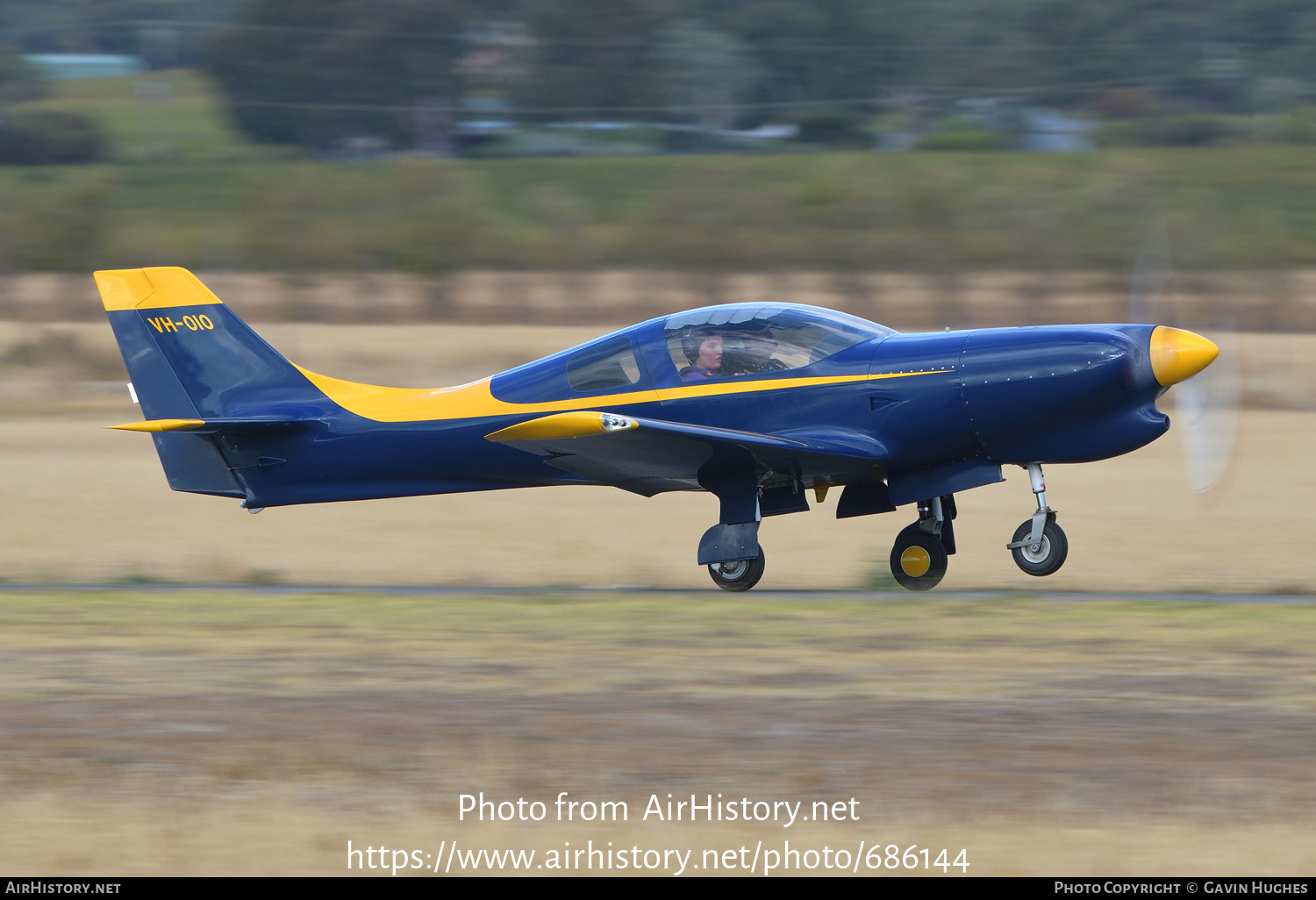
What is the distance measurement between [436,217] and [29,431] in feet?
80.9

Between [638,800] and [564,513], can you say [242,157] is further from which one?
[638,800]

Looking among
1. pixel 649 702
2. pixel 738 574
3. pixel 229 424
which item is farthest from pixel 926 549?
pixel 229 424

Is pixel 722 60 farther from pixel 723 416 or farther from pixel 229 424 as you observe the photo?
pixel 723 416

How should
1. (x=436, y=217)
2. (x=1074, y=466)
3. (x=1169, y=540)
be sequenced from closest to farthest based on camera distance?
1. (x=1169, y=540)
2. (x=1074, y=466)
3. (x=436, y=217)

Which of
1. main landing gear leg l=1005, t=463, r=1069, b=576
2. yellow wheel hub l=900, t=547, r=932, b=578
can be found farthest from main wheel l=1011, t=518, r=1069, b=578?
yellow wheel hub l=900, t=547, r=932, b=578

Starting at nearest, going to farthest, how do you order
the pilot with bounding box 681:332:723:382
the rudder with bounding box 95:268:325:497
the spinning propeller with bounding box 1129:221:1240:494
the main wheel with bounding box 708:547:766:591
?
the spinning propeller with bounding box 1129:221:1240:494 < the pilot with bounding box 681:332:723:382 < the main wheel with bounding box 708:547:766:591 < the rudder with bounding box 95:268:325:497

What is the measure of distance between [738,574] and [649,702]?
12.6 feet

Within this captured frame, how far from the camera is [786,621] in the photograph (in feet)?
32.9

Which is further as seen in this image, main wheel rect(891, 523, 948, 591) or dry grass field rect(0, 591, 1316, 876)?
main wheel rect(891, 523, 948, 591)

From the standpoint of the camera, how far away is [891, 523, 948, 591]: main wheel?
11328 mm

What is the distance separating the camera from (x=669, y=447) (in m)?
10.8

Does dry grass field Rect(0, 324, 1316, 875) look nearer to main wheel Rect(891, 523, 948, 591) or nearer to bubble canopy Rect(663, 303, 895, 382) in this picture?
main wheel Rect(891, 523, 948, 591)

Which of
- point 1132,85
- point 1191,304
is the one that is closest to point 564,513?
point 1191,304

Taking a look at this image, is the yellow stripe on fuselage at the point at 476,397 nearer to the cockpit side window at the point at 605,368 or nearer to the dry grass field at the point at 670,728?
the cockpit side window at the point at 605,368
